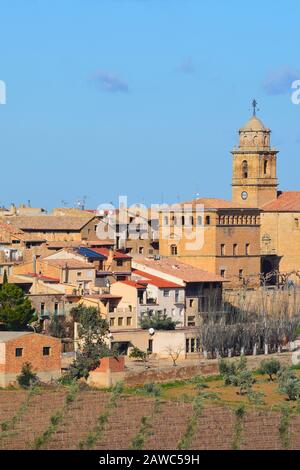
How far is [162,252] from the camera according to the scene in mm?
82250

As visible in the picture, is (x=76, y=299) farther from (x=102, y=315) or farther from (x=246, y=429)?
(x=246, y=429)

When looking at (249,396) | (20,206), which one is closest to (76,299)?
(249,396)

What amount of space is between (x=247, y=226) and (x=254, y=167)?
6.41 metres

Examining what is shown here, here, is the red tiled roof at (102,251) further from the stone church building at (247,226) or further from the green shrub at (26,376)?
the green shrub at (26,376)

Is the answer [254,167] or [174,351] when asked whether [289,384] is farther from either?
[254,167]

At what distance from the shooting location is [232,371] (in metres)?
62.9

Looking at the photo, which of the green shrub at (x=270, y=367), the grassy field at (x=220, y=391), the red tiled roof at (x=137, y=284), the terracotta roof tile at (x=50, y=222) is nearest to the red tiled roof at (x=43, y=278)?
the red tiled roof at (x=137, y=284)

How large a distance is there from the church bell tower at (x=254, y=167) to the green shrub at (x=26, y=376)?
1187 inches

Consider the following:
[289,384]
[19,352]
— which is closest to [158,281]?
[19,352]

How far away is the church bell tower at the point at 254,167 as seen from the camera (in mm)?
89188

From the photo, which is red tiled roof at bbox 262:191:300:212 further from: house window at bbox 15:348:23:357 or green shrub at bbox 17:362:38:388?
green shrub at bbox 17:362:38:388

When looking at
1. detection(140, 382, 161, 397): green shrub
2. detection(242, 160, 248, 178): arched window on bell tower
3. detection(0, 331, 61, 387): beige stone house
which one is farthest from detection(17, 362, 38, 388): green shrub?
detection(242, 160, 248, 178): arched window on bell tower

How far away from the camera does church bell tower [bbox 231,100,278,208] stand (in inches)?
3511

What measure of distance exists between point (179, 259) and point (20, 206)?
50.9 feet
